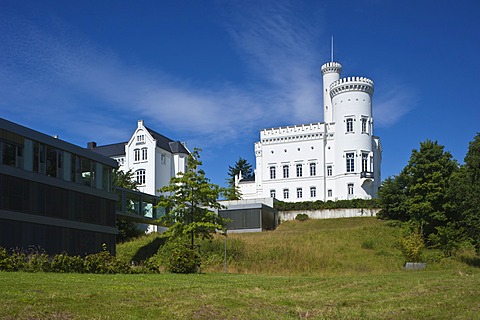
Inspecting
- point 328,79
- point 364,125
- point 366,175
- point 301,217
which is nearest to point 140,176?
point 301,217

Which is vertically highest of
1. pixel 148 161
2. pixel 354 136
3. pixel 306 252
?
pixel 354 136

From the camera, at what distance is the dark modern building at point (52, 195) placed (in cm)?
2938

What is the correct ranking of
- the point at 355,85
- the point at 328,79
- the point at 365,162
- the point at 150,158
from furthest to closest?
the point at 328,79, the point at 355,85, the point at 365,162, the point at 150,158

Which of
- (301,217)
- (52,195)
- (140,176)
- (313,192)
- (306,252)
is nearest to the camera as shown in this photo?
(52,195)

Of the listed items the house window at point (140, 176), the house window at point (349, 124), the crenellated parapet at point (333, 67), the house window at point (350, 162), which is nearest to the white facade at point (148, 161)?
the house window at point (140, 176)

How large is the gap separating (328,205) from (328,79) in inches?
842

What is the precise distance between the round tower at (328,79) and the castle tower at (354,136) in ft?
16.4

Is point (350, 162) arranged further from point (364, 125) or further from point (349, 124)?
point (364, 125)

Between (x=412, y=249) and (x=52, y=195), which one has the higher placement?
(x=52, y=195)

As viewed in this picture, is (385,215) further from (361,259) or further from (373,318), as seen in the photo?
(373,318)

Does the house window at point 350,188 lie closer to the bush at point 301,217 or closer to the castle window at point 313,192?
the castle window at point 313,192

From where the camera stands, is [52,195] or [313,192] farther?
[313,192]

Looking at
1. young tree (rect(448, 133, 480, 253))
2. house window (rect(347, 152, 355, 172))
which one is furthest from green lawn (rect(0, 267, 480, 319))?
house window (rect(347, 152, 355, 172))

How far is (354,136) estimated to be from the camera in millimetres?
69312
